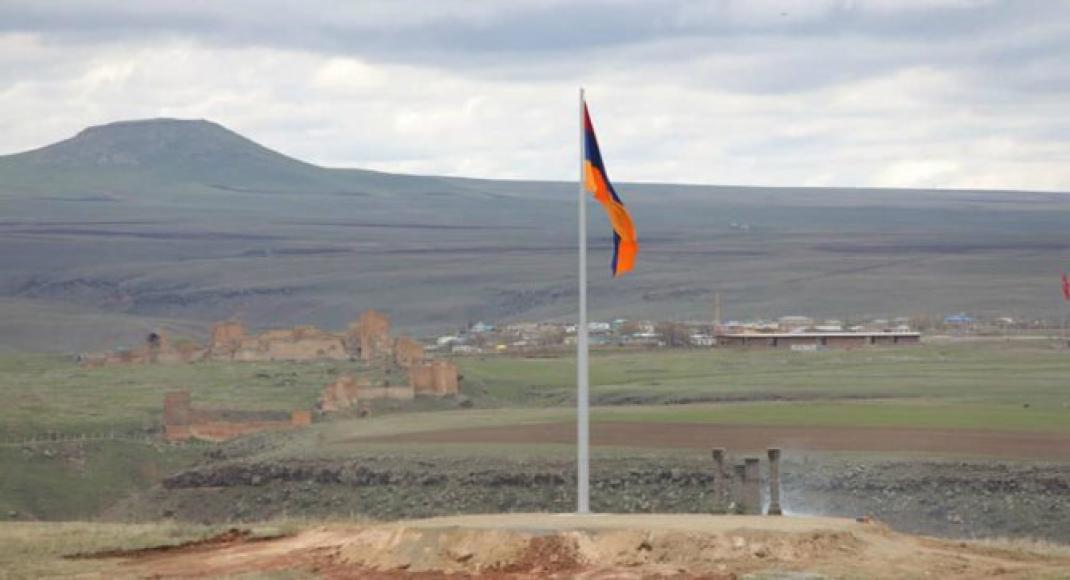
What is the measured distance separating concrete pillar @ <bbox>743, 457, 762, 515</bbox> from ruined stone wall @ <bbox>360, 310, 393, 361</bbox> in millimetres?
58495

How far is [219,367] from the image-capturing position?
3435 inches

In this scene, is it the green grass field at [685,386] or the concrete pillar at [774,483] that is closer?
the concrete pillar at [774,483]

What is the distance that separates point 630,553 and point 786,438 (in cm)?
2901

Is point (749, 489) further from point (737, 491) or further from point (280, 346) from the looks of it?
point (280, 346)

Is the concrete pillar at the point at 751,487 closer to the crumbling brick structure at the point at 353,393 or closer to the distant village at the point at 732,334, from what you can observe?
the crumbling brick structure at the point at 353,393

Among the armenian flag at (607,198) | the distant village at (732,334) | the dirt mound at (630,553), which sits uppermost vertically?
the armenian flag at (607,198)

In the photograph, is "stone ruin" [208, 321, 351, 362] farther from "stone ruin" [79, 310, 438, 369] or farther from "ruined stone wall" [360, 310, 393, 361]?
"ruined stone wall" [360, 310, 393, 361]

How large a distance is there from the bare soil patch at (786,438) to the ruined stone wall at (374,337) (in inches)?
1389

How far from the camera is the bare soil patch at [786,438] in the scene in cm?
4644

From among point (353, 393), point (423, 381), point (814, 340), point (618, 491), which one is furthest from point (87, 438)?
point (814, 340)

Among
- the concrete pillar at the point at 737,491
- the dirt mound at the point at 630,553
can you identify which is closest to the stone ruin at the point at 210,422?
the concrete pillar at the point at 737,491

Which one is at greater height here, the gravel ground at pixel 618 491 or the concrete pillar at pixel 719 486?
the concrete pillar at pixel 719 486

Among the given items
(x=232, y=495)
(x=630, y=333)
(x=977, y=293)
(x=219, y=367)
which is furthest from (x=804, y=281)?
(x=232, y=495)

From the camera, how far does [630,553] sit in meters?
21.1
